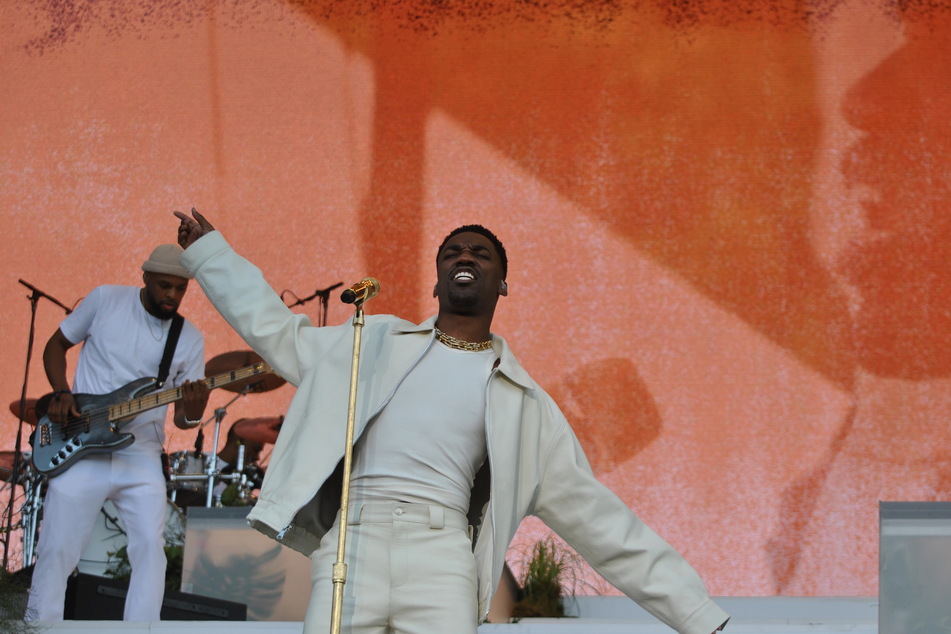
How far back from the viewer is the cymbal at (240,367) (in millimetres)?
5606

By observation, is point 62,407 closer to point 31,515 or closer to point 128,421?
point 128,421

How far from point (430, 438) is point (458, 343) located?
270 mm

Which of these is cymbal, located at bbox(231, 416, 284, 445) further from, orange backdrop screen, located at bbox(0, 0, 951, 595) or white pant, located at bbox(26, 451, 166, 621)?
white pant, located at bbox(26, 451, 166, 621)

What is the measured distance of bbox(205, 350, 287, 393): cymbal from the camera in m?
5.61

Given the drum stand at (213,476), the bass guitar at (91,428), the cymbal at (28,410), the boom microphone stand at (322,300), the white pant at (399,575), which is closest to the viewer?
the white pant at (399,575)

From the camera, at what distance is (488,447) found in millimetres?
2465

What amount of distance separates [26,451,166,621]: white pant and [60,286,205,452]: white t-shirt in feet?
0.51

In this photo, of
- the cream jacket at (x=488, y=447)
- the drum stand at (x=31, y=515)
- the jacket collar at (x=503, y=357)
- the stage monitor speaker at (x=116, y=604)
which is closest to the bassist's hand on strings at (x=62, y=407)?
the stage monitor speaker at (x=116, y=604)

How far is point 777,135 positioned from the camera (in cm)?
666

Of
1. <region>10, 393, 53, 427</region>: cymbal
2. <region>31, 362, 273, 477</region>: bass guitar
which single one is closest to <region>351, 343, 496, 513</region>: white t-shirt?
<region>31, 362, 273, 477</region>: bass guitar

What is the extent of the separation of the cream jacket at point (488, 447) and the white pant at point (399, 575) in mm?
123

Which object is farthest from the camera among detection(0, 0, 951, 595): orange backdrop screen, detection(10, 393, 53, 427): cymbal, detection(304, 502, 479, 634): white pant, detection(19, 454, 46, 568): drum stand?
detection(0, 0, 951, 595): orange backdrop screen

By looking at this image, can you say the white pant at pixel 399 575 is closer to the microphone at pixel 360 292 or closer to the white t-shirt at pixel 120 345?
the microphone at pixel 360 292

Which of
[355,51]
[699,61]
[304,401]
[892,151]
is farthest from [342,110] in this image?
[304,401]
